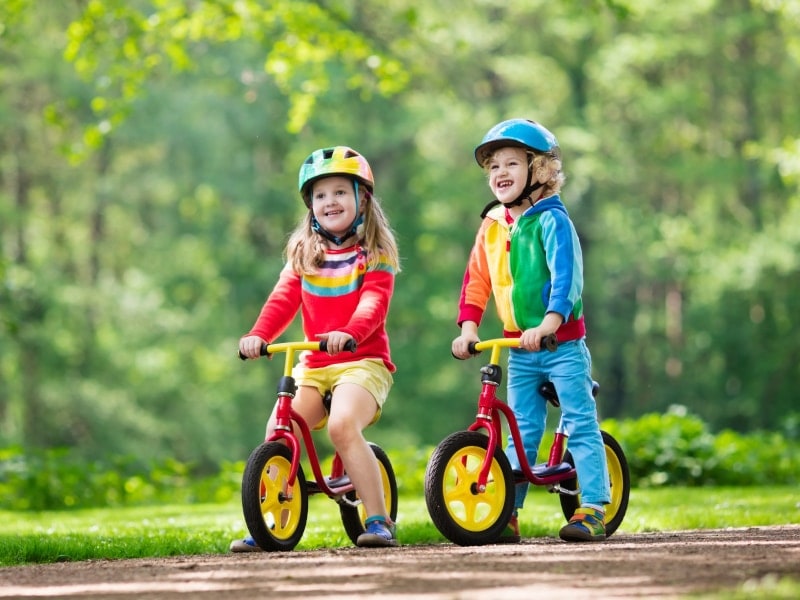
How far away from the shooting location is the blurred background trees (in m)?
26.7

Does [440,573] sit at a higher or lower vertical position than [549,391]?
lower

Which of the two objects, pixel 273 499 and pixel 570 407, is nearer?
pixel 273 499

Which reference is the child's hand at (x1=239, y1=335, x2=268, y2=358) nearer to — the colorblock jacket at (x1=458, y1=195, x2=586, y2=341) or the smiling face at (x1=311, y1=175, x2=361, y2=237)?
the smiling face at (x1=311, y1=175, x2=361, y2=237)

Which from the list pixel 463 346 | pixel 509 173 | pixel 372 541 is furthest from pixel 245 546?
pixel 509 173

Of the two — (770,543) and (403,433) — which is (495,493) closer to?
(770,543)

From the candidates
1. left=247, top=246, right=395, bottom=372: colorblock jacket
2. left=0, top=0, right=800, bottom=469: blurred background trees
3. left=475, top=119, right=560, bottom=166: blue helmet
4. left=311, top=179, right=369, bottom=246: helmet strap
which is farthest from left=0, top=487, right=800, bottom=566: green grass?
left=0, top=0, right=800, bottom=469: blurred background trees

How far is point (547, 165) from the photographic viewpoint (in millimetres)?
6074

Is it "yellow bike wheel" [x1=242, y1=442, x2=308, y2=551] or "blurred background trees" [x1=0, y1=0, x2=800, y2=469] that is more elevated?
"blurred background trees" [x1=0, y1=0, x2=800, y2=469]

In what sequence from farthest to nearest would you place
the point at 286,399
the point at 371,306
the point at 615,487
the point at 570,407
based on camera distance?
the point at 615,487
the point at 570,407
the point at 371,306
the point at 286,399

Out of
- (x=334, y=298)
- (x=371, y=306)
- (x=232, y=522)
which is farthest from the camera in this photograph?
(x=232, y=522)

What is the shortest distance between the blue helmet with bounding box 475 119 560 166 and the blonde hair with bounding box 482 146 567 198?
0.03m

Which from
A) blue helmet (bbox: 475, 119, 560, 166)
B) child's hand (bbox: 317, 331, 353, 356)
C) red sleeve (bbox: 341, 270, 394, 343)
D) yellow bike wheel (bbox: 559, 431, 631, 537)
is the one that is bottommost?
yellow bike wheel (bbox: 559, 431, 631, 537)

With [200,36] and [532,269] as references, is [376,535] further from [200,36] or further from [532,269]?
[200,36]

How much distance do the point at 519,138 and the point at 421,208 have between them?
2663cm
